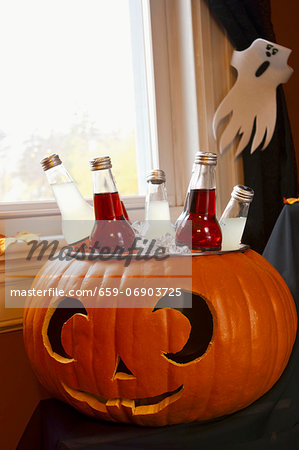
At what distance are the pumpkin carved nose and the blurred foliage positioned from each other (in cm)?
73

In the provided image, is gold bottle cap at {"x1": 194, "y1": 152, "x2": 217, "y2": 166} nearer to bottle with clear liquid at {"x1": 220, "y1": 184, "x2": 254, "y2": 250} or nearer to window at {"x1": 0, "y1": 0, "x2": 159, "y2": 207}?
bottle with clear liquid at {"x1": 220, "y1": 184, "x2": 254, "y2": 250}

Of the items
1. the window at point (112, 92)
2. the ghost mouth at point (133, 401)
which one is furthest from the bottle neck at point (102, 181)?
the window at point (112, 92)

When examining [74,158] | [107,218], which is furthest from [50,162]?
[74,158]

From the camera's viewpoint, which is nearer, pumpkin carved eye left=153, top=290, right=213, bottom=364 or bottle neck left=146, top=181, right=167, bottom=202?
pumpkin carved eye left=153, top=290, right=213, bottom=364

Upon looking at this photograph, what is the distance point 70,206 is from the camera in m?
0.80

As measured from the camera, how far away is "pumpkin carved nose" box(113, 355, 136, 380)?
667 millimetres

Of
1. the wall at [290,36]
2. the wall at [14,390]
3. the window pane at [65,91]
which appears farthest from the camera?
the wall at [290,36]

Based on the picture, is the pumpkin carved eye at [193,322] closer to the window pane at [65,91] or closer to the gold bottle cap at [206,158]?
the gold bottle cap at [206,158]

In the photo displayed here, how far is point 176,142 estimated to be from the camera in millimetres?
1494

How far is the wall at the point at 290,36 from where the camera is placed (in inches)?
63.8

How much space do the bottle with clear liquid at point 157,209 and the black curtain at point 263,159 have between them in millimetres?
685

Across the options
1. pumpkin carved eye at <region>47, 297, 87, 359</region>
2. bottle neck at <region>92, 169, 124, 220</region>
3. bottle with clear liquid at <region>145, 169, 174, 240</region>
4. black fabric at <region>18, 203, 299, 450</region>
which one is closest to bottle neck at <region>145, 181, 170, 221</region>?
bottle with clear liquid at <region>145, 169, 174, 240</region>

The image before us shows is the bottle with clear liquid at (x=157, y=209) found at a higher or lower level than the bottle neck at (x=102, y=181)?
lower

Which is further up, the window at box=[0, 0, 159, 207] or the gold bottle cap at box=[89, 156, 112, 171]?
the window at box=[0, 0, 159, 207]
